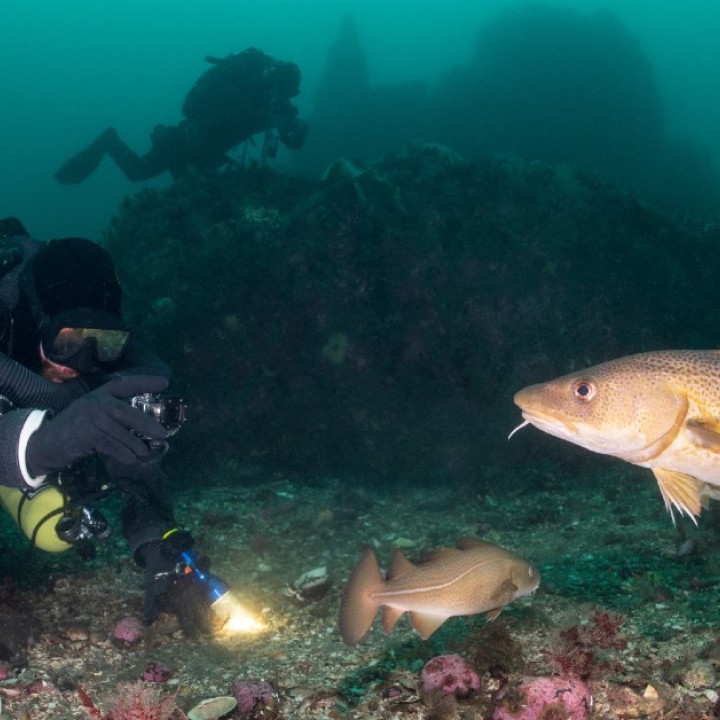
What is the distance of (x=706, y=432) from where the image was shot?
2.87 meters

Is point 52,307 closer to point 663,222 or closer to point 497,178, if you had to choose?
point 497,178

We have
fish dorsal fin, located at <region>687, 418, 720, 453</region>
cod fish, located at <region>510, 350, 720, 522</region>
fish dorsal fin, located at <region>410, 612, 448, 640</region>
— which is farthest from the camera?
fish dorsal fin, located at <region>410, 612, 448, 640</region>

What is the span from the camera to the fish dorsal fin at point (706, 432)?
285cm

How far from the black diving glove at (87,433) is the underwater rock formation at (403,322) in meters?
5.16

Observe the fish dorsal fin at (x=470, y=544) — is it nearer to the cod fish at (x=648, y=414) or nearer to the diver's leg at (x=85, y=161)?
the cod fish at (x=648, y=414)

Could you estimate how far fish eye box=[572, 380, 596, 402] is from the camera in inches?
121

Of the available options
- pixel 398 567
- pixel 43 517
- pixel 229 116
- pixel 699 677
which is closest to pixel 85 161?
pixel 229 116

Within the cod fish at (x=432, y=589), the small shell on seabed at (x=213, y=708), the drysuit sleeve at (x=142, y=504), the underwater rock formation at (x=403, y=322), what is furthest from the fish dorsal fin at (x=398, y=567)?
the underwater rock formation at (x=403, y=322)

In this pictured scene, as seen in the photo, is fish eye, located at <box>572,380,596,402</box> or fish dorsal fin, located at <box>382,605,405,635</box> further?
fish dorsal fin, located at <box>382,605,405,635</box>

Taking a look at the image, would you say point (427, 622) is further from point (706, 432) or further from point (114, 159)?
point (114, 159)

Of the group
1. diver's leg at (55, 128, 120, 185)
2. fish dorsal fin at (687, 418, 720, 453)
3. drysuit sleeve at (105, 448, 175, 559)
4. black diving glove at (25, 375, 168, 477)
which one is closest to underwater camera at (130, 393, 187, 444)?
black diving glove at (25, 375, 168, 477)

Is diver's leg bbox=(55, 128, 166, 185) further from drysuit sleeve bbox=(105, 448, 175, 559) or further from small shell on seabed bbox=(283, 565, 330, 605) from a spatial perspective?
small shell on seabed bbox=(283, 565, 330, 605)

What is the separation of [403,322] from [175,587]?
213 inches

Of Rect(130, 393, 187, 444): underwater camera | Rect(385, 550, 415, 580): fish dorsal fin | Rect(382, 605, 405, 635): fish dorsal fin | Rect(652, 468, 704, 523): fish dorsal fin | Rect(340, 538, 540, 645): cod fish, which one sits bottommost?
Rect(382, 605, 405, 635): fish dorsal fin
